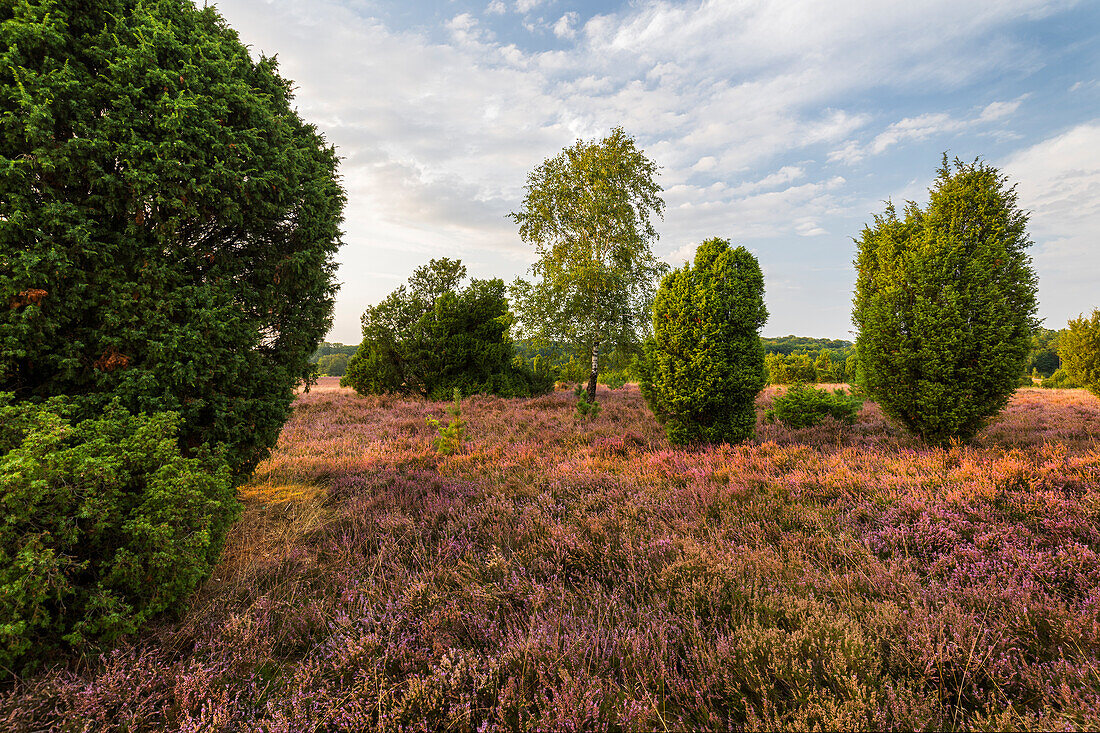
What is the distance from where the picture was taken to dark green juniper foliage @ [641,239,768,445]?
7.25 meters

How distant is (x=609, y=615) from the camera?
2.86m

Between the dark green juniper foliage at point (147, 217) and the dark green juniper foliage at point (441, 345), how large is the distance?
1351cm

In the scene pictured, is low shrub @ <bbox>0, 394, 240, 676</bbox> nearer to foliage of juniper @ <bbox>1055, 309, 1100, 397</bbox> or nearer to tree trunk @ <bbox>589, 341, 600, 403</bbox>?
tree trunk @ <bbox>589, 341, 600, 403</bbox>

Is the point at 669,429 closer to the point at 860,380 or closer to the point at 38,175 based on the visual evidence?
the point at 860,380

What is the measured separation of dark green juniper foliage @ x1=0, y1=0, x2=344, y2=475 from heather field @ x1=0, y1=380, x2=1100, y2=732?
2.01 m

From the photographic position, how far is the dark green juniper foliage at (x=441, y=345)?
18.8 m

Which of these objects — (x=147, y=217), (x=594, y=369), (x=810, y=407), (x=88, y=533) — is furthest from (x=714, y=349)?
(x=594, y=369)

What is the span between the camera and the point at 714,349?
23.7ft

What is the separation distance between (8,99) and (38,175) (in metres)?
0.62

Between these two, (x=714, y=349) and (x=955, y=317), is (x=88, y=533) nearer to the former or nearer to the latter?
(x=714, y=349)

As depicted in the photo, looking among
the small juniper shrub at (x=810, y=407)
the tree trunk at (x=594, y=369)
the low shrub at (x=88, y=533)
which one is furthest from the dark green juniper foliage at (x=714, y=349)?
the tree trunk at (x=594, y=369)

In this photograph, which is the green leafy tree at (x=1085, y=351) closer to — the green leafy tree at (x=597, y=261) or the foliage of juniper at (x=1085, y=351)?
the foliage of juniper at (x=1085, y=351)

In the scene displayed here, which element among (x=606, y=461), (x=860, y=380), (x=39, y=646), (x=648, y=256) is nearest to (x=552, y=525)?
(x=606, y=461)

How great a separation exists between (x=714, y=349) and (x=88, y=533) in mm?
7880
